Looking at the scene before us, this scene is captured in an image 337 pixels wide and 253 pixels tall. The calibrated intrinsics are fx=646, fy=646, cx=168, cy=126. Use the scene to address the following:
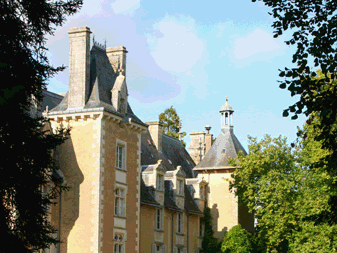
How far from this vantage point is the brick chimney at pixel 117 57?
3638cm

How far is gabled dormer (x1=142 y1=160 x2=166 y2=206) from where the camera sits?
38.3 m

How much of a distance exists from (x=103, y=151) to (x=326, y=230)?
12.8 m

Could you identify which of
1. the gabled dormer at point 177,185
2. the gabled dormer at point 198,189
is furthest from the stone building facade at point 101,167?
the gabled dormer at point 198,189

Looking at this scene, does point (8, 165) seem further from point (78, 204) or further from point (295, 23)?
point (78, 204)

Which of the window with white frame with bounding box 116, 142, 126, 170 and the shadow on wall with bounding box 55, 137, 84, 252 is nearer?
the shadow on wall with bounding box 55, 137, 84, 252

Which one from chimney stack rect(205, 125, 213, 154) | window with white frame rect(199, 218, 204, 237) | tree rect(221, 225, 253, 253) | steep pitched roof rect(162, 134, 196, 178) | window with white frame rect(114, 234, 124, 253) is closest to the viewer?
window with white frame rect(114, 234, 124, 253)

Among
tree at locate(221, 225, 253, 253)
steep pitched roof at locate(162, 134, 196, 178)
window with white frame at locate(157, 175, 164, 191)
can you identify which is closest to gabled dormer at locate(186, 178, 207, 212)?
steep pitched roof at locate(162, 134, 196, 178)

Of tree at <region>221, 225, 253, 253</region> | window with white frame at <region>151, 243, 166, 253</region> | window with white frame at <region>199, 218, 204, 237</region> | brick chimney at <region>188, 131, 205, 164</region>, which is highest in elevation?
brick chimney at <region>188, 131, 205, 164</region>

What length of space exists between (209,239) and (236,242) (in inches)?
103

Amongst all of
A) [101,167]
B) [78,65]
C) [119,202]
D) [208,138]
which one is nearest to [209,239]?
[208,138]

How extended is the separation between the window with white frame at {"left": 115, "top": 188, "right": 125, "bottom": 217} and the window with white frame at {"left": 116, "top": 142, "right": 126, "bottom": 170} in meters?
1.24

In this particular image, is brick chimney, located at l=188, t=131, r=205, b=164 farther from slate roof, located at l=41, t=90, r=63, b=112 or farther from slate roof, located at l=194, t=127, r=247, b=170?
slate roof, located at l=41, t=90, r=63, b=112

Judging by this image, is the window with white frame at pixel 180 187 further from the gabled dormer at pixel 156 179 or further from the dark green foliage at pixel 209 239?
the dark green foliage at pixel 209 239

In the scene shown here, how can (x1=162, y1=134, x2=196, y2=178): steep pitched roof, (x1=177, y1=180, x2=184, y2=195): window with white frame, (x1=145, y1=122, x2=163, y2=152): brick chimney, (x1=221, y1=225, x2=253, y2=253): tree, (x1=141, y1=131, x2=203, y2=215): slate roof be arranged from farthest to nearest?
(x1=162, y1=134, x2=196, y2=178): steep pitched roof, (x1=145, y1=122, x2=163, y2=152): brick chimney, (x1=221, y1=225, x2=253, y2=253): tree, (x1=177, y1=180, x2=184, y2=195): window with white frame, (x1=141, y1=131, x2=203, y2=215): slate roof
